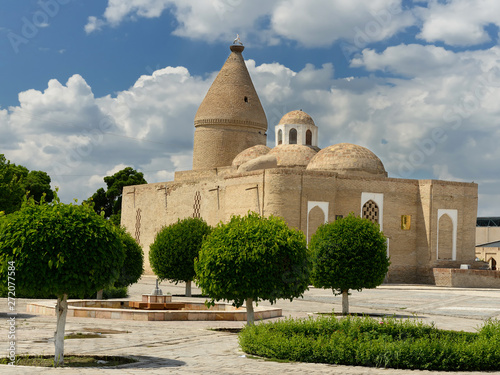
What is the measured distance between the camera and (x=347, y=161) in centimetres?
3238

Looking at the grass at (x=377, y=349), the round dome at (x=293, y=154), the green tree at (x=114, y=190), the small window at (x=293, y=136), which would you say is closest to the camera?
the grass at (x=377, y=349)

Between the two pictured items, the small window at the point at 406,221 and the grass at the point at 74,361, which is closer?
the grass at the point at 74,361

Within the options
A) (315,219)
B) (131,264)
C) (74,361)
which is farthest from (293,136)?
(74,361)

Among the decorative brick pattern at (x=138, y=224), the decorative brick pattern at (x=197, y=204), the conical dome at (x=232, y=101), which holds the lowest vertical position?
the decorative brick pattern at (x=138, y=224)

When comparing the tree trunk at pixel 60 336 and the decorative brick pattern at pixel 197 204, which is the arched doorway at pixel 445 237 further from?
the tree trunk at pixel 60 336

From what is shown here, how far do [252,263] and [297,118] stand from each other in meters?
25.4

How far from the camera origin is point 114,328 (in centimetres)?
1167

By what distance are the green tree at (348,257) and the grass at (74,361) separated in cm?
770

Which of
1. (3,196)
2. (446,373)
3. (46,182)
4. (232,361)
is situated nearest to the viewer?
(446,373)

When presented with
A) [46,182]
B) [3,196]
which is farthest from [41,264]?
[46,182]

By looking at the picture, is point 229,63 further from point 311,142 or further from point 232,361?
point 232,361

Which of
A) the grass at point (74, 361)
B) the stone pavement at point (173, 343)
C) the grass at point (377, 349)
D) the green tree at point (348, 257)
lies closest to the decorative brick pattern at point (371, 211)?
the stone pavement at point (173, 343)

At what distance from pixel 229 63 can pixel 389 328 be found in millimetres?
30798

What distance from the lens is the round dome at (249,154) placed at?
34.6 meters
